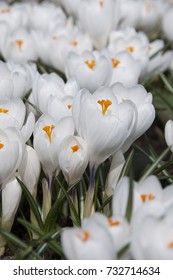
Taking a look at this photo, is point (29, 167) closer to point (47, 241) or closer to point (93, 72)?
point (47, 241)

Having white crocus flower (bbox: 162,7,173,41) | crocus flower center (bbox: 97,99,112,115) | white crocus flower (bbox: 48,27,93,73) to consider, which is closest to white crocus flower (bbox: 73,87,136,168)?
crocus flower center (bbox: 97,99,112,115)

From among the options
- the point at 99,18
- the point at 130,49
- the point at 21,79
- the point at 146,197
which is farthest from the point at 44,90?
the point at 99,18

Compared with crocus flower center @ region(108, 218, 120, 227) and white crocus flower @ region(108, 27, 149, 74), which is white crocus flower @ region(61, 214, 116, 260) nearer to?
crocus flower center @ region(108, 218, 120, 227)

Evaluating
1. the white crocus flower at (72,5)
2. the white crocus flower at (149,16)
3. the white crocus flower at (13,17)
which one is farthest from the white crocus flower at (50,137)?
the white crocus flower at (149,16)

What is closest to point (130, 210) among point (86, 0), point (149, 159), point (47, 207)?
point (47, 207)
